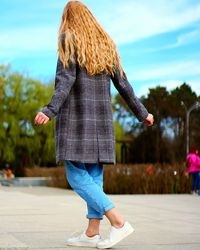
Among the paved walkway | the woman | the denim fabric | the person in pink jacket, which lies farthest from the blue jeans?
the denim fabric

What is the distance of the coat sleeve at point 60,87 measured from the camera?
4770 millimetres

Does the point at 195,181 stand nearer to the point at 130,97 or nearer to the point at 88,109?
the point at 130,97

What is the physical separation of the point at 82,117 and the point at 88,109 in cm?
9

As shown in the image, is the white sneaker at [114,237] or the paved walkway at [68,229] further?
the paved walkway at [68,229]

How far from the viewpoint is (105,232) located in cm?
621

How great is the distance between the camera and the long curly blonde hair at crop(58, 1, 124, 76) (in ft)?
16.6

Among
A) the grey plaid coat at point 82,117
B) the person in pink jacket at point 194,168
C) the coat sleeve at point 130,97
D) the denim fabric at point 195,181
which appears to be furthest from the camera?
the denim fabric at point 195,181

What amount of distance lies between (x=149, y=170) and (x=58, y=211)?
11476mm

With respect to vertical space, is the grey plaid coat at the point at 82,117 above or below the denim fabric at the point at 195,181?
above

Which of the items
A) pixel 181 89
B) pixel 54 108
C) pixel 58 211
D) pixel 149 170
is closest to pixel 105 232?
pixel 54 108

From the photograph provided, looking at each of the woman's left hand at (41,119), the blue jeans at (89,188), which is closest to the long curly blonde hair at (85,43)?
the woman's left hand at (41,119)

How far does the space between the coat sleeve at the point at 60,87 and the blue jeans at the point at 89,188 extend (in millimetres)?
490

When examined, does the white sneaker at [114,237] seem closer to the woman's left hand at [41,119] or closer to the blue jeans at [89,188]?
the blue jeans at [89,188]

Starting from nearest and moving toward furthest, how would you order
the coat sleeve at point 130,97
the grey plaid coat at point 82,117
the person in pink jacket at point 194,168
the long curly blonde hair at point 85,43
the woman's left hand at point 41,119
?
the woman's left hand at point 41,119 < the grey plaid coat at point 82,117 < the long curly blonde hair at point 85,43 < the coat sleeve at point 130,97 < the person in pink jacket at point 194,168
